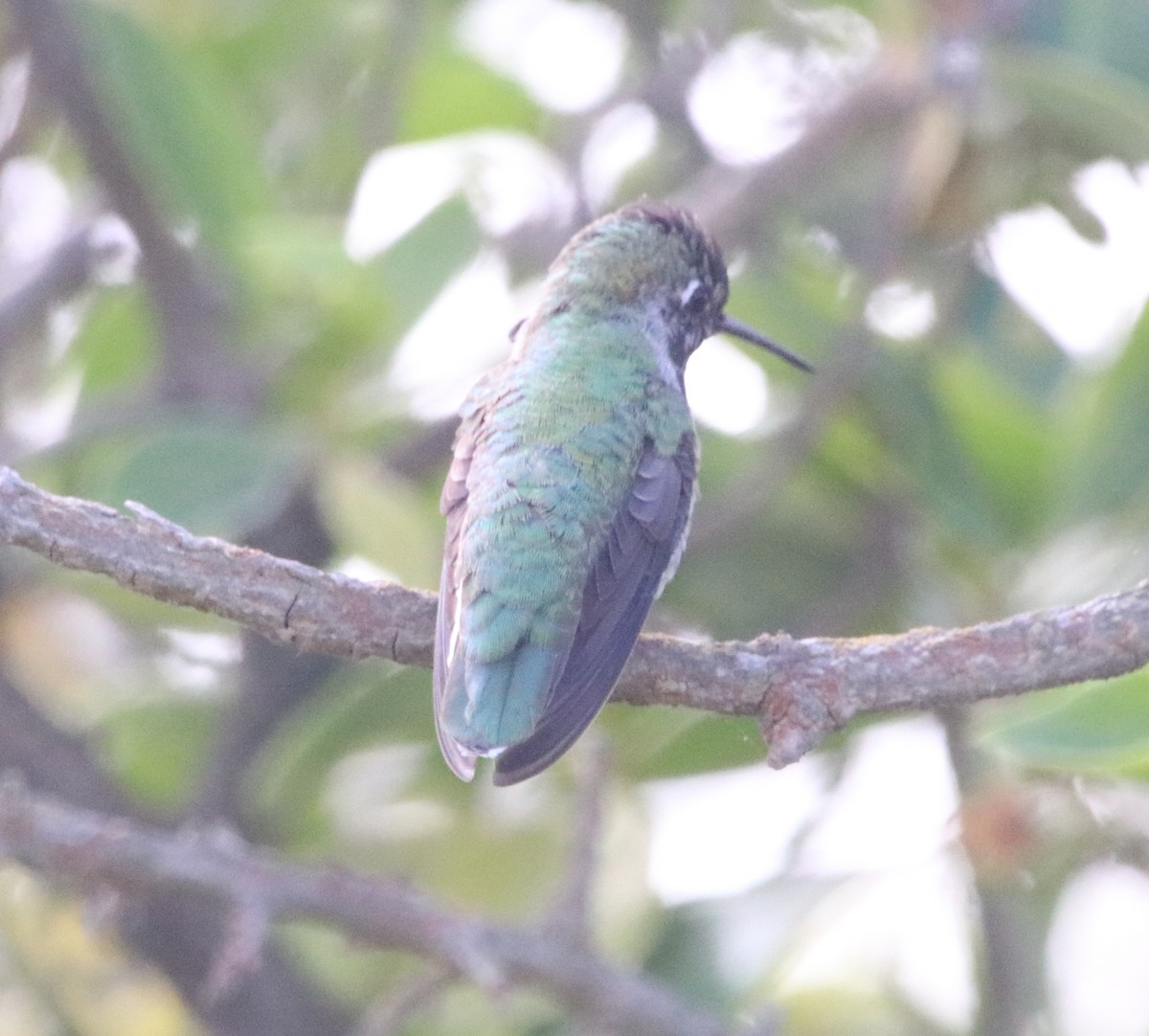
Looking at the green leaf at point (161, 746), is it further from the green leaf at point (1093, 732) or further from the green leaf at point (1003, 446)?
the green leaf at point (1093, 732)

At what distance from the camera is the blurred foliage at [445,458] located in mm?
3525

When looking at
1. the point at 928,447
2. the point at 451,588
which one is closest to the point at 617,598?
the point at 451,588

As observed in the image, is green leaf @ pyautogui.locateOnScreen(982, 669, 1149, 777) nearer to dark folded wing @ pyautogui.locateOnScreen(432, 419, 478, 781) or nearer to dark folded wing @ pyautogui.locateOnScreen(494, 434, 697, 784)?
dark folded wing @ pyautogui.locateOnScreen(494, 434, 697, 784)

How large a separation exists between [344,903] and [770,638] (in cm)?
106

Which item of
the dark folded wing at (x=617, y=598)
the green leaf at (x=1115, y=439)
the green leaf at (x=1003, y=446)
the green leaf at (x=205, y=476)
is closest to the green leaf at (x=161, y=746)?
the green leaf at (x=205, y=476)

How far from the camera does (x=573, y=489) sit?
10.1ft

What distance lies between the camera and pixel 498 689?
8.89ft

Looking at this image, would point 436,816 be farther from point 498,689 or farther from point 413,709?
point 498,689

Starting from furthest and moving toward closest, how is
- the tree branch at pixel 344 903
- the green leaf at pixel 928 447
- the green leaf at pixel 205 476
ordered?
the green leaf at pixel 928 447 → the green leaf at pixel 205 476 → the tree branch at pixel 344 903

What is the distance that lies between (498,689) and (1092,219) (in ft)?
7.25

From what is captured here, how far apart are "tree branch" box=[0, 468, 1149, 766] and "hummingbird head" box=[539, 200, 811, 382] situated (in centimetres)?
142

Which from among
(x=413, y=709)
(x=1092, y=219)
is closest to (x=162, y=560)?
(x=413, y=709)

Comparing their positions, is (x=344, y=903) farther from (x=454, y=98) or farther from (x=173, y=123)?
(x=454, y=98)

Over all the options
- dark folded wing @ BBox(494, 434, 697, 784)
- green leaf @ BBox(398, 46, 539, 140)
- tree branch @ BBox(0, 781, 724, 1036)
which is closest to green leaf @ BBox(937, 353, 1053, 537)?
dark folded wing @ BBox(494, 434, 697, 784)
